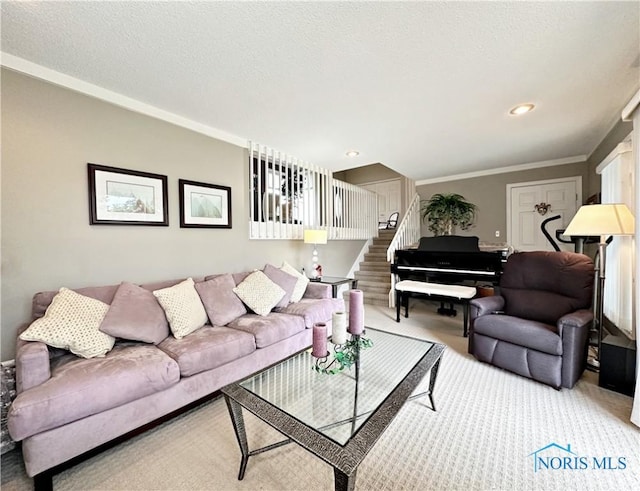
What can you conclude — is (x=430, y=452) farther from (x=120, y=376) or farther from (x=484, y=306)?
(x=120, y=376)

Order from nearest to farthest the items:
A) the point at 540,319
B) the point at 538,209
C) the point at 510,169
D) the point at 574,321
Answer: the point at 574,321 → the point at 540,319 → the point at 538,209 → the point at 510,169

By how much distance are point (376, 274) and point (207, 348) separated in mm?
4321

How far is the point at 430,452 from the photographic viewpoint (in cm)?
153

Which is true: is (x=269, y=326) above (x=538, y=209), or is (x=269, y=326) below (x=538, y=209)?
below

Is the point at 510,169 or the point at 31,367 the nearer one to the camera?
the point at 31,367

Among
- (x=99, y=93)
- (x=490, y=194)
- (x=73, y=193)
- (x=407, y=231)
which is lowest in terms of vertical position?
(x=407, y=231)

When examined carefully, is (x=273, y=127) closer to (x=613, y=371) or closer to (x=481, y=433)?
(x=481, y=433)

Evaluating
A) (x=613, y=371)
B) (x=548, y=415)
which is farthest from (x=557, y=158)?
(x=548, y=415)

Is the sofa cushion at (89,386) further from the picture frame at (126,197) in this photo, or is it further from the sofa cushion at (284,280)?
the sofa cushion at (284,280)


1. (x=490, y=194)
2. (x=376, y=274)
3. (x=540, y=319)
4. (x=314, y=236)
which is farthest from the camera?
(x=376, y=274)

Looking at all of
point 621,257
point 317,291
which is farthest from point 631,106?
point 317,291

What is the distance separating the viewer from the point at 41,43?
178cm

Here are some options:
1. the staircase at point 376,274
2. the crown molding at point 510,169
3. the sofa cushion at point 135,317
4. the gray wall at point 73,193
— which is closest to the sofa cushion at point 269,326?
the sofa cushion at point 135,317

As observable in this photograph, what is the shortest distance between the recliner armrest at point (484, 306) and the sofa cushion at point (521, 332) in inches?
2.2
